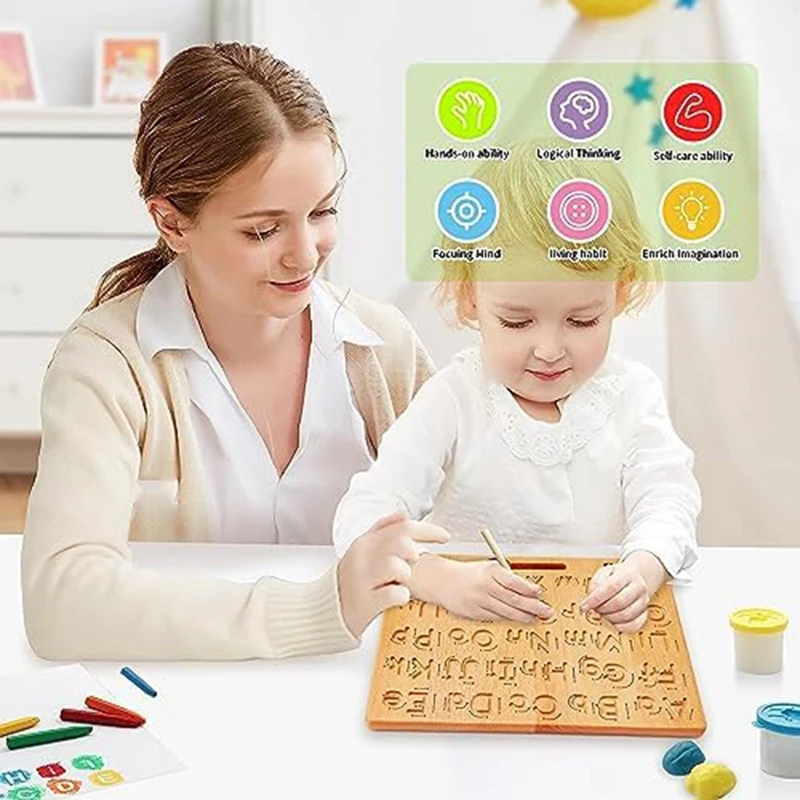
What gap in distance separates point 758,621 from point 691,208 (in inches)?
10.0

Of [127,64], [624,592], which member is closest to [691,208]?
[624,592]

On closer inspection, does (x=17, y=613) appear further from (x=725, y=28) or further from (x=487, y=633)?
(x=725, y=28)

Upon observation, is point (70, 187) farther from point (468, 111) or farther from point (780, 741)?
point (780, 741)

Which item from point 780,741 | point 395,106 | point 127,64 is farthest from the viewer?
point 127,64

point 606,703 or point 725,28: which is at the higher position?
point 725,28

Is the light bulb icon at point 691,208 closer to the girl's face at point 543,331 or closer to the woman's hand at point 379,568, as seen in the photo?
the girl's face at point 543,331

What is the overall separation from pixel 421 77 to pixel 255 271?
145 millimetres

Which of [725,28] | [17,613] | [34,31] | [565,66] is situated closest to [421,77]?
[565,66]

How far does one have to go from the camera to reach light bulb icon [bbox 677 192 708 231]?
0.90 metres

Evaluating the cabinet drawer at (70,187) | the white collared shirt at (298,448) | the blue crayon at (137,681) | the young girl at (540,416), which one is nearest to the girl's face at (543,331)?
the young girl at (540,416)

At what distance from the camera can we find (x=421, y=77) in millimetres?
912

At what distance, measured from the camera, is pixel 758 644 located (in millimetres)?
747

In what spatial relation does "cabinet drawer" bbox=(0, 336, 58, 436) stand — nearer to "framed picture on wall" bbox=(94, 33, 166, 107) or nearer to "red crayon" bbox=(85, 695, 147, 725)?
"framed picture on wall" bbox=(94, 33, 166, 107)

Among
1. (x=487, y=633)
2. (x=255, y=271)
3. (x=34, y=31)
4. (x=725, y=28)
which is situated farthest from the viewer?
(x=34, y=31)
